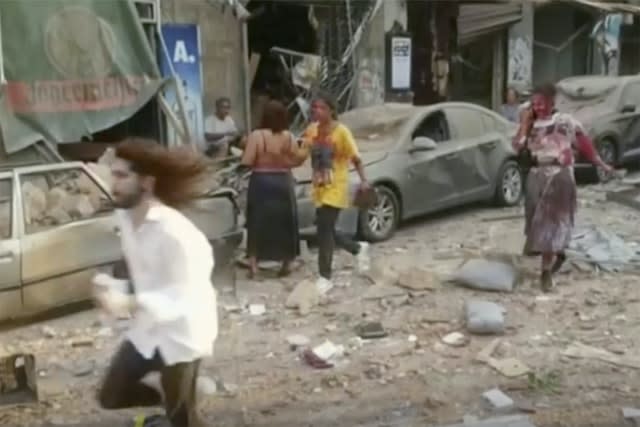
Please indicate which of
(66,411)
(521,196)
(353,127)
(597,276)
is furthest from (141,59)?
(66,411)

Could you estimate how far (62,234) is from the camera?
7648 millimetres

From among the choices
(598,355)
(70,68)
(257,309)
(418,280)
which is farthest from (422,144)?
(598,355)

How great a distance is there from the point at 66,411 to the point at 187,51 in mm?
9520

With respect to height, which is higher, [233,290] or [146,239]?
[146,239]

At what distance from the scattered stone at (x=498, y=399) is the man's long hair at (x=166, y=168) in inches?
90.1

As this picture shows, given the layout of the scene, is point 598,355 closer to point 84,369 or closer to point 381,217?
point 84,369

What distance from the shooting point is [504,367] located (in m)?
6.47

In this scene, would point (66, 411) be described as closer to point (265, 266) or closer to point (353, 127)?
point (265, 266)

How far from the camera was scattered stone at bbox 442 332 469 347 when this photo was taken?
23.2 feet

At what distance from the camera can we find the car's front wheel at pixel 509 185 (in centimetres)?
1297

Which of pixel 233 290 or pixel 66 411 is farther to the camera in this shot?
pixel 233 290

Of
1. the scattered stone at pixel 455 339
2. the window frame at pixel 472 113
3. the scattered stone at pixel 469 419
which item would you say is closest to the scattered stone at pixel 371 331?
the scattered stone at pixel 455 339

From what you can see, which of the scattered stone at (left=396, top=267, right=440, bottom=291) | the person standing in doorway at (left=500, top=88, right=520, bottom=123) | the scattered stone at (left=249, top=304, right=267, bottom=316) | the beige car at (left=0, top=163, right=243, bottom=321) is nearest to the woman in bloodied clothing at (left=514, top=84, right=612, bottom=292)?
the scattered stone at (left=396, top=267, right=440, bottom=291)

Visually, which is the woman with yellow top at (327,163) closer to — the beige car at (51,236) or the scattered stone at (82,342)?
the beige car at (51,236)
